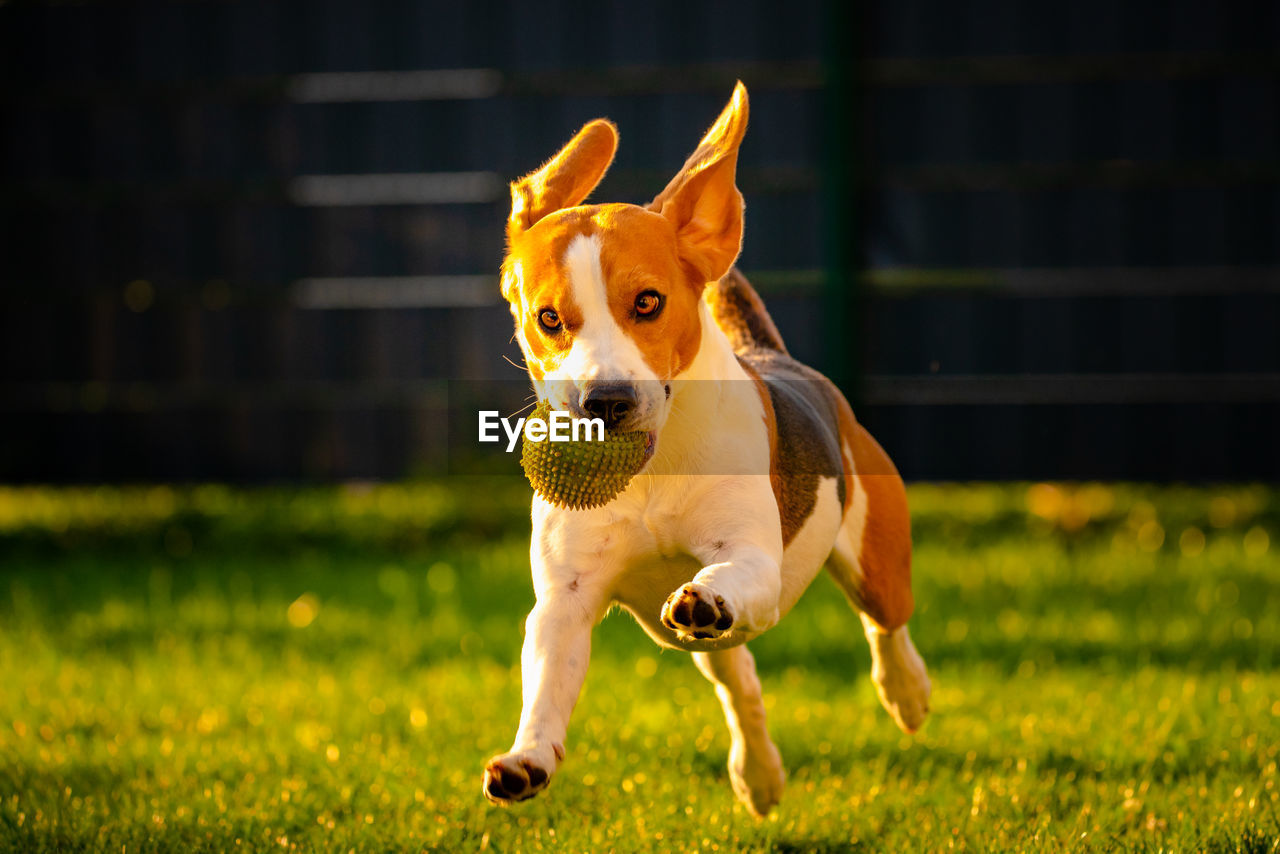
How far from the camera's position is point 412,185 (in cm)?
872

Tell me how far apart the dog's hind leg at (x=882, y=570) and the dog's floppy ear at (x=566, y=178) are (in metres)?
0.83

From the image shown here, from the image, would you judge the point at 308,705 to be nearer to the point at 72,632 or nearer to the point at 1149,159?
the point at 72,632

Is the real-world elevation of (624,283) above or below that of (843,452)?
above

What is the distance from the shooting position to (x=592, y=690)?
5.23 metres

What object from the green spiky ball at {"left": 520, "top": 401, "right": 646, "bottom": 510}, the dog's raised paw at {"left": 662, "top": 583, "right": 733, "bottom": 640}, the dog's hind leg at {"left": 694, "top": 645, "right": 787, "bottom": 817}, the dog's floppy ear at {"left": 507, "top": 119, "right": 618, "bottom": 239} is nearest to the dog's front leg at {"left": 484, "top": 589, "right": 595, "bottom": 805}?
the green spiky ball at {"left": 520, "top": 401, "right": 646, "bottom": 510}

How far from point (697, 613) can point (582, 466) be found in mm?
364

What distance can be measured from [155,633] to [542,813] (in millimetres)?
3025

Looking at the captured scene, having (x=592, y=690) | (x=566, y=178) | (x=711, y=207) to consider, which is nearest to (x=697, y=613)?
(x=711, y=207)

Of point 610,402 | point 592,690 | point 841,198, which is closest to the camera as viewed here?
point 610,402

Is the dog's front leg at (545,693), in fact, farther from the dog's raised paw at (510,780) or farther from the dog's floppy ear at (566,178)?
the dog's floppy ear at (566,178)

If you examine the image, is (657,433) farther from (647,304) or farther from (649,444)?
(647,304)

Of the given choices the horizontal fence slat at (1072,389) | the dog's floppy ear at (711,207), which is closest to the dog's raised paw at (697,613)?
the dog's floppy ear at (711,207)

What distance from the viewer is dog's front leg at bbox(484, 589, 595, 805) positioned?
227 centimetres

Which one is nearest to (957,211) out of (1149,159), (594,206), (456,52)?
(1149,159)
